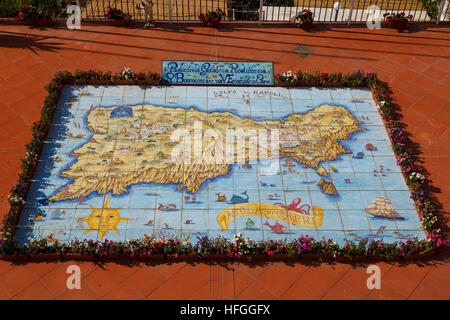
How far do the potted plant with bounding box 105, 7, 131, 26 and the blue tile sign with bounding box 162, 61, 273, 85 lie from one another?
9.90 feet

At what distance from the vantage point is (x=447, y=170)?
525 inches

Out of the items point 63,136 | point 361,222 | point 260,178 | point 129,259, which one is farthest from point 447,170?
point 63,136

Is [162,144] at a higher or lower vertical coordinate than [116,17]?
lower

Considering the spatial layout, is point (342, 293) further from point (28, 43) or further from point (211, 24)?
point (28, 43)

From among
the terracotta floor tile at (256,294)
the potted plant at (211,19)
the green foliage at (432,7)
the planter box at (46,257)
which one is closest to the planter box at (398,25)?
the green foliage at (432,7)

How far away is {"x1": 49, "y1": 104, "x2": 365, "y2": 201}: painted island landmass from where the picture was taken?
12.8 m

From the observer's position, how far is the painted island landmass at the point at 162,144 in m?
12.8

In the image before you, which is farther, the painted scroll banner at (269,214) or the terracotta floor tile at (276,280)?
the painted scroll banner at (269,214)

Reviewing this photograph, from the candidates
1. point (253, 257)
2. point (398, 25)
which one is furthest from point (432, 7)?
point (253, 257)

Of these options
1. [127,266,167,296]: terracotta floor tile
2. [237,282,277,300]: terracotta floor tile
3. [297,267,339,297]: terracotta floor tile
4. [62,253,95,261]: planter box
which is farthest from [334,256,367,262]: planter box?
[62,253,95,261]: planter box

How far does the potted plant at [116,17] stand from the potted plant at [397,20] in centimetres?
988

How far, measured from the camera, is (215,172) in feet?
42.9

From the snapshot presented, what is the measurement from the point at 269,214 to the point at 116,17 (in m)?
10.1

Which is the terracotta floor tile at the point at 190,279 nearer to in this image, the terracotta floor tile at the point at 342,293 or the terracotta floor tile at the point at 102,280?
the terracotta floor tile at the point at 102,280
